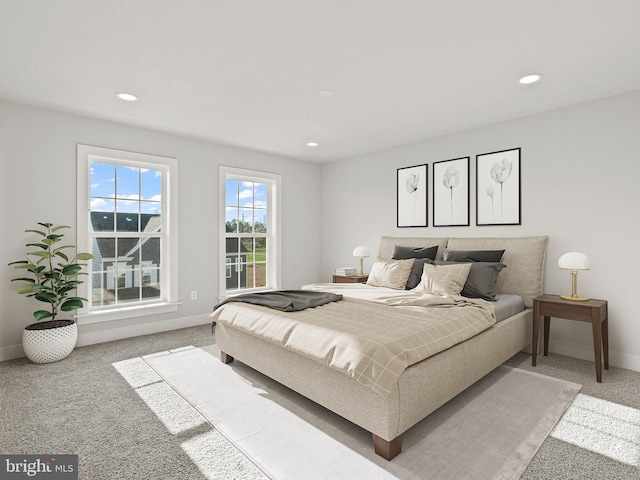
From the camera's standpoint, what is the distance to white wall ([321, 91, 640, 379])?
3.15 metres

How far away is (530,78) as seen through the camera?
9.39ft

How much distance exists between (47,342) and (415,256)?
401 centimetres

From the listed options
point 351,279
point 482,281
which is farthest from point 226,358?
point 482,281

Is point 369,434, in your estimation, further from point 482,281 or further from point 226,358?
point 482,281

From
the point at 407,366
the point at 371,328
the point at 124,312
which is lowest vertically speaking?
the point at 124,312

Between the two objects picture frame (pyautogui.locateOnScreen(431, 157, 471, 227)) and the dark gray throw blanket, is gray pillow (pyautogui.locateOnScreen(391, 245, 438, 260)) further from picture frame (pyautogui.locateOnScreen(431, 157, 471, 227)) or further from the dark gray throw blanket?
the dark gray throw blanket

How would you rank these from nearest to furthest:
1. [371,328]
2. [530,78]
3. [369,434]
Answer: [369,434]
[371,328]
[530,78]

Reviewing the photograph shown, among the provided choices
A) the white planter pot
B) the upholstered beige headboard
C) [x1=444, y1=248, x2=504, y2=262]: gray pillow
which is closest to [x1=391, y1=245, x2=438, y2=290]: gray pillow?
[x1=444, y1=248, x2=504, y2=262]: gray pillow

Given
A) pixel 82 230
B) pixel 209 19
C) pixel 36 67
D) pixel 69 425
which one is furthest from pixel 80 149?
pixel 69 425

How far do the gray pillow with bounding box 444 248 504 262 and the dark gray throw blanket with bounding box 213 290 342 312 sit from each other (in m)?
1.49

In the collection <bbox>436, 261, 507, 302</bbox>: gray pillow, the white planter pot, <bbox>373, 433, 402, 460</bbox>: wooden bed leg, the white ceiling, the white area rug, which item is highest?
the white ceiling

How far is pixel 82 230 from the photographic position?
380 cm

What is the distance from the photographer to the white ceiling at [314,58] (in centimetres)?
204
